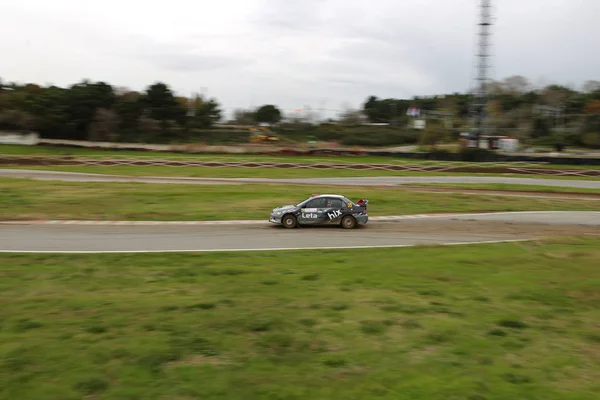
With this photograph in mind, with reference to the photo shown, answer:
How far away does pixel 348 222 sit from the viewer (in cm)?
1961

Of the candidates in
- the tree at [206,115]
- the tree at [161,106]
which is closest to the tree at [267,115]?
the tree at [206,115]

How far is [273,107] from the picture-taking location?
111000 mm

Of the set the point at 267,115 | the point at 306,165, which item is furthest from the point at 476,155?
the point at 267,115

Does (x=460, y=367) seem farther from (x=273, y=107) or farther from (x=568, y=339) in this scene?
(x=273, y=107)

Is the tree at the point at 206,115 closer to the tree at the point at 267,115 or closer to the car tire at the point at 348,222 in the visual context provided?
the tree at the point at 267,115

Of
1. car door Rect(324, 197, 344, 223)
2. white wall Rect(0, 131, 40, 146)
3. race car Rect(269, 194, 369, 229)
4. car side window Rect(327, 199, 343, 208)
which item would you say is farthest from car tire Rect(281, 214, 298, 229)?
white wall Rect(0, 131, 40, 146)

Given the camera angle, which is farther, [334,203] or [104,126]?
[104,126]

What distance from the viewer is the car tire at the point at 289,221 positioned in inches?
764

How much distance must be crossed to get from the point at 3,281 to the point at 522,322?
10.4 metres

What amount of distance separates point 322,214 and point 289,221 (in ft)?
4.02

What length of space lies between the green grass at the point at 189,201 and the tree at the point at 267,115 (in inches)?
3095

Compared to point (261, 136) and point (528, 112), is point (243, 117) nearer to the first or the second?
point (261, 136)

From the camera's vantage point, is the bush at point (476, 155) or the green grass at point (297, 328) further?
→ the bush at point (476, 155)

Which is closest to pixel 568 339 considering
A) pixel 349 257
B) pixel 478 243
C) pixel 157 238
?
pixel 349 257
